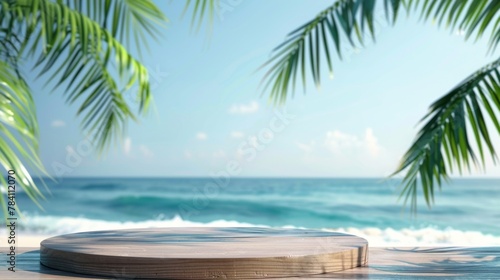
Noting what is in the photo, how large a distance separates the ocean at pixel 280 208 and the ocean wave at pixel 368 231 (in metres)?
0.02

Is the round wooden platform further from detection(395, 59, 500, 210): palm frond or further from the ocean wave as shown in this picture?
the ocean wave

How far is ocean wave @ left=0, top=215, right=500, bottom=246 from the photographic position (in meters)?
9.01

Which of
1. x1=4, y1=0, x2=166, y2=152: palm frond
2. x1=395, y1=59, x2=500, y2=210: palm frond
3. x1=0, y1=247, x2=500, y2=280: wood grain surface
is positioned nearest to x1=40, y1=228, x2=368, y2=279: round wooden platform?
x1=0, y1=247, x2=500, y2=280: wood grain surface

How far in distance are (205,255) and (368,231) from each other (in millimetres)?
8938

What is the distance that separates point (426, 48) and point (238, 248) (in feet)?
41.4

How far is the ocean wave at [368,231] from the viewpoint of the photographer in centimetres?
901

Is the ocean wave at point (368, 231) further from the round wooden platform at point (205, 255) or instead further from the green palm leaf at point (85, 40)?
the round wooden platform at point (205, 255)

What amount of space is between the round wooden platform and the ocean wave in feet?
22.9

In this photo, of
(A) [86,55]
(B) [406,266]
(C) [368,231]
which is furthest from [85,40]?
(C) [368,231]

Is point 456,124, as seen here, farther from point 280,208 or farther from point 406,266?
point 280,208

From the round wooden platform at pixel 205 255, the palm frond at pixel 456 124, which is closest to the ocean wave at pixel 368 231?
the palm frond at pixel 456 124

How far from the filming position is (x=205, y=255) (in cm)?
123

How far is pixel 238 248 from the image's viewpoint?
4.42ft

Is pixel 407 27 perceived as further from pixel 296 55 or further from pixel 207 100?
pixel 296 55
